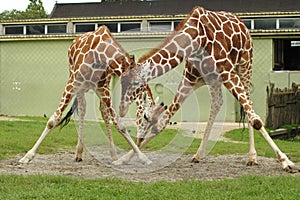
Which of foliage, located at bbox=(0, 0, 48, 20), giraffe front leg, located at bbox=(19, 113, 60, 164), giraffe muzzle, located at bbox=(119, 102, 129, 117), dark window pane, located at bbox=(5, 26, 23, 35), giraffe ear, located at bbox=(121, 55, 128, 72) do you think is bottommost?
giraffe front leg, located at bbox=(19, 113, 60, 164)

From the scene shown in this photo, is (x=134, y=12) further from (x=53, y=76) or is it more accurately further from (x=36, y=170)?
(x=36, y=170)

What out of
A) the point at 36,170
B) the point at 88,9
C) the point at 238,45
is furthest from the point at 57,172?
the point at 88,9

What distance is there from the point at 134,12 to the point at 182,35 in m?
22.3

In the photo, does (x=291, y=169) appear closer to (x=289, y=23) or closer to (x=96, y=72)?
(x=96, y=72)

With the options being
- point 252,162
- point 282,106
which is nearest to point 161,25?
point 282,106

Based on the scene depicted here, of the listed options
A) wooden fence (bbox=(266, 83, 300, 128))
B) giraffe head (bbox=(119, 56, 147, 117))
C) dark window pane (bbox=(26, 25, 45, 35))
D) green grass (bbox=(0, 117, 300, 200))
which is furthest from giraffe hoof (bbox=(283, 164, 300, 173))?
dark window pane (bbox=(26, 25, 45, 35))

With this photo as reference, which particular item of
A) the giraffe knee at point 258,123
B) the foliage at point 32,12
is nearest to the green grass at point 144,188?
the giraffe knee at point 258,123

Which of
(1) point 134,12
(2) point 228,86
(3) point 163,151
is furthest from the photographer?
(1) point 134,12

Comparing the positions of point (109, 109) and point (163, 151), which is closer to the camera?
point (109, 109)

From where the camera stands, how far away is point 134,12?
3016cm

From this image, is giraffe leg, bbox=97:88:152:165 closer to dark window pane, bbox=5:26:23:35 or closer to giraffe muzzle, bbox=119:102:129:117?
giraffe muzzle, bbox=119:102:129:117

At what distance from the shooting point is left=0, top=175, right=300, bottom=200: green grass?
5.77m

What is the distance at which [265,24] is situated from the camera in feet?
68.2

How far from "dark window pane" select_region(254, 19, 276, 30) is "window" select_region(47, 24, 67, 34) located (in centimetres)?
759
